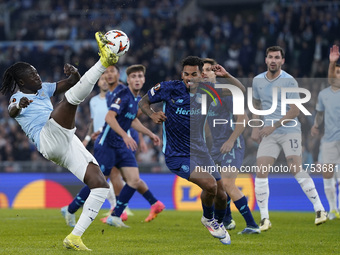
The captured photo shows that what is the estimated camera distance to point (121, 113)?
10.4 meters

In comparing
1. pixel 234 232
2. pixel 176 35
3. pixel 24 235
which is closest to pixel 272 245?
pixel 234 232

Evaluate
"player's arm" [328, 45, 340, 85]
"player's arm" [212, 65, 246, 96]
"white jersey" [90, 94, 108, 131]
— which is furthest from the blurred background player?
"player's arm" [328, 45, 340, 85]

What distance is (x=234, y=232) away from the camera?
922cm

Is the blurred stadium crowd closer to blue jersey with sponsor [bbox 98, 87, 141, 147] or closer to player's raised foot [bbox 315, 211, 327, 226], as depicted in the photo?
player's raised foot [bbox 315, 211, 327, 226]

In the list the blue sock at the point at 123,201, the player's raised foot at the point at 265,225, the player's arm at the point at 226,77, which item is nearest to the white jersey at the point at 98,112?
the blue sock at the point at 123,201

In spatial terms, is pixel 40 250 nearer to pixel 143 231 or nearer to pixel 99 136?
pixel 143 231

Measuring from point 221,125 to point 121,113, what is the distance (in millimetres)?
1805

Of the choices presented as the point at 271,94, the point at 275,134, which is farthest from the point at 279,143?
the point at 271,94

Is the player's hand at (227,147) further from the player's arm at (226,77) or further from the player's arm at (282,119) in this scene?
the player's arm at (282,119)

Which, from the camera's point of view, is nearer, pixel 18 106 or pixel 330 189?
pixel 18 106

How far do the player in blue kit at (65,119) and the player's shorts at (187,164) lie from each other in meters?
1.02

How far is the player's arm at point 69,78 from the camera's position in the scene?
288 inches

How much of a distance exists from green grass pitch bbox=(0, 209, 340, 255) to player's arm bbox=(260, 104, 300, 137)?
1.50m

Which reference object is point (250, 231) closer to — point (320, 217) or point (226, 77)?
point (320, 217)
